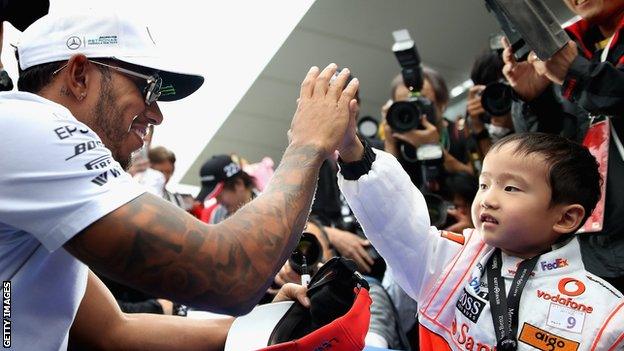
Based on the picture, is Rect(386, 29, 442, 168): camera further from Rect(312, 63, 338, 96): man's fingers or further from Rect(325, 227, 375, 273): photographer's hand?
Rect(312, 63, 338, 96): man's fingers

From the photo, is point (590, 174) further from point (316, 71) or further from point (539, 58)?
Result: point (316, 71)

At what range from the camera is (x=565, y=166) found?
1683 millimetres

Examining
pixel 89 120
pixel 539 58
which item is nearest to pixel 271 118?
pixel 539 58

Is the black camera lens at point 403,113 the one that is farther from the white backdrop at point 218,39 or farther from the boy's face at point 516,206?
the white backdrop at point 218,39

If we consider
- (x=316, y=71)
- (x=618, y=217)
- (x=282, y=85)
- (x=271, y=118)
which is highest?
(x=316, y=71)

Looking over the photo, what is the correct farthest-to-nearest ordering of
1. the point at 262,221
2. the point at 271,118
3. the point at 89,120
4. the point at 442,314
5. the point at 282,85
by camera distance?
the point at 271,118 → the point at 282,85 → the point at 442,314 → the point at 89,120 → the point at 262,221

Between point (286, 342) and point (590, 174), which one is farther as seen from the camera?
point (590, 174)

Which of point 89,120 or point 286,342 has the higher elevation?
point 89,120

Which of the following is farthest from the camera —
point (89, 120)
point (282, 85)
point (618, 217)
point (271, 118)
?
point (271, 118)

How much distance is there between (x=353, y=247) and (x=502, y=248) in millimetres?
1239

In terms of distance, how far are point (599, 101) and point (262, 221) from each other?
3.56 ft

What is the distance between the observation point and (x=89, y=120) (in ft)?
4.91

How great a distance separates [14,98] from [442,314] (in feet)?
3.18

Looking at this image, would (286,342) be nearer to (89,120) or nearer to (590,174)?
(89,120)
